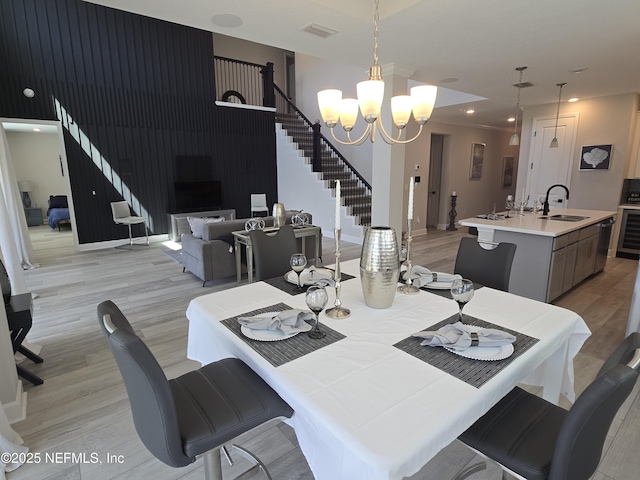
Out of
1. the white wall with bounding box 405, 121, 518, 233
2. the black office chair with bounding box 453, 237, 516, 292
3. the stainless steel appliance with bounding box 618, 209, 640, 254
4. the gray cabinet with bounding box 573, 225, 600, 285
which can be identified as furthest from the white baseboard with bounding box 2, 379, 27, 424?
the stainless steel appliance with bounding box 618, 209, 640, 254

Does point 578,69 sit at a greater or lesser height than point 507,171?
greater

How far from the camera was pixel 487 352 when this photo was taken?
1.30 meters

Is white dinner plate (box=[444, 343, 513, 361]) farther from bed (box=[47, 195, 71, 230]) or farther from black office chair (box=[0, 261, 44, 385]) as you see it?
bed (box=[47, 195, 71, 230])

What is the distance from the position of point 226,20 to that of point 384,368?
10.1 feet

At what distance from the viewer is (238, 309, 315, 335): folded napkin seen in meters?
1.48

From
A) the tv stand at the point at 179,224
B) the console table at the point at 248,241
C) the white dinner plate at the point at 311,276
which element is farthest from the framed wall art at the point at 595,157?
the tv stand at the point at 179,224

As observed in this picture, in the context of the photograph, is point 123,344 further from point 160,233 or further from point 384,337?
point 160,233

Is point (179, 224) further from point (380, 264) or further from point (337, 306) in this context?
point (380, 264)

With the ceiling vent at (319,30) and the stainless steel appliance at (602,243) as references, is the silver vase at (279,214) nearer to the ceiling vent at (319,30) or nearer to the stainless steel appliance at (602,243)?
the ceiling vent at (319,30)

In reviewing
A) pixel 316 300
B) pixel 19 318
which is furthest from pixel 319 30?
pixel 19 318

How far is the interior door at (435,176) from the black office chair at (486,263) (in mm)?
6549

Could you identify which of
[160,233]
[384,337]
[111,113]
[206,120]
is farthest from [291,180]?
[384,337]

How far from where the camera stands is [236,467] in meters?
1.77

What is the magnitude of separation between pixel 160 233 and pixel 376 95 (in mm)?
6502
